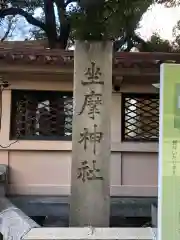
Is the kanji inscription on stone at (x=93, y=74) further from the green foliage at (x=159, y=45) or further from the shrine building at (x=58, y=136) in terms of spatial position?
the green foliage at (x=159, y=45)

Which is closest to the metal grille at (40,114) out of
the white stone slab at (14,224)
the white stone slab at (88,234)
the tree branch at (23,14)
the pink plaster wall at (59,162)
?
the pink plaster wall at (59,162)

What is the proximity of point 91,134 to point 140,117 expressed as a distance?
2899 mm

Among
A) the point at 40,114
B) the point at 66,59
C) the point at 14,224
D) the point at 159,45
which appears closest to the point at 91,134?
the point at 14,224

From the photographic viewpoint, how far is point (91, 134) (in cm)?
518

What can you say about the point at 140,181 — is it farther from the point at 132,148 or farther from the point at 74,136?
the point at 74,136

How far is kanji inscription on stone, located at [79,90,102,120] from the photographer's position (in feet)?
17.1

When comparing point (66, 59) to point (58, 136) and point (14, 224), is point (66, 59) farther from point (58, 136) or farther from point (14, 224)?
point (14, 224)

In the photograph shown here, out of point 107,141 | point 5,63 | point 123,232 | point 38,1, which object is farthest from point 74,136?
point 38,1

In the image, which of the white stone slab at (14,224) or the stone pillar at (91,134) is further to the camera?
the stone pillar at (91,134)

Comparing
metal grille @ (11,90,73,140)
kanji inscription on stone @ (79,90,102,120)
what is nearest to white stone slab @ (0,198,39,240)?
kanji inscription on stone @ (79,90,102,120)

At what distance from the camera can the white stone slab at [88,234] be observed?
379 cm

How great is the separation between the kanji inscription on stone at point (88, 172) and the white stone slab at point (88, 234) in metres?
1.26

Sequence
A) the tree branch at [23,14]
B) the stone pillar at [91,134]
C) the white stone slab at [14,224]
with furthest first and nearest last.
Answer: the tree branch at [23,14] → the stone pillar at [91,134] → the white stone slab at [14,224]

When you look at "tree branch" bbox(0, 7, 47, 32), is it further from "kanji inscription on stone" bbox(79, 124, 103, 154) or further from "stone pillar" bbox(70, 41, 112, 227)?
"kanji inscription on stone" bbox(79, 124, 103, 154)
